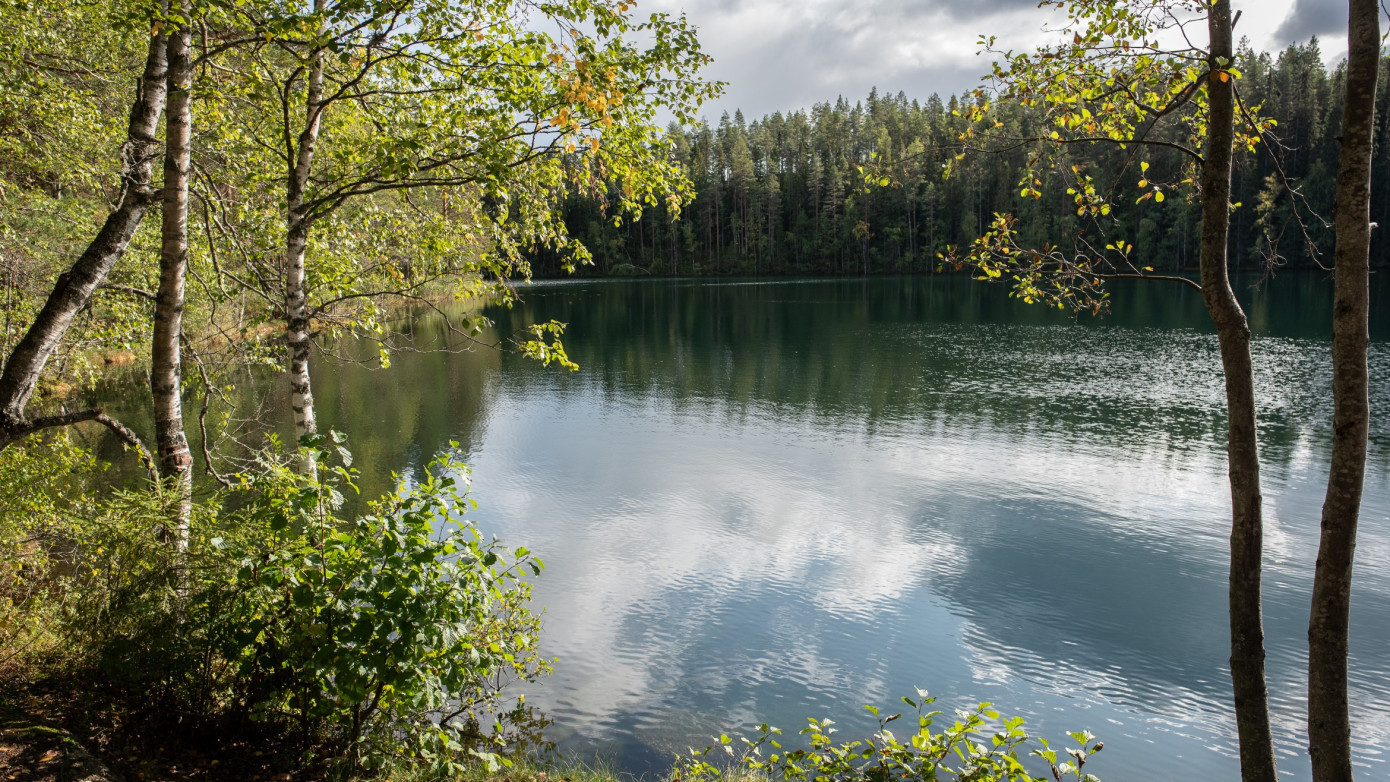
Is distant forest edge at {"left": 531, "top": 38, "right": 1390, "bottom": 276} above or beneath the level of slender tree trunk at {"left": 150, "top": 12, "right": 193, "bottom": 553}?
above

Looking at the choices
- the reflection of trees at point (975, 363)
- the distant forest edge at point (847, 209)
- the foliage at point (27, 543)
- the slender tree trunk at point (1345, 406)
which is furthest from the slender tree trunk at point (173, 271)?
the distant forest edge at point (847, 209)

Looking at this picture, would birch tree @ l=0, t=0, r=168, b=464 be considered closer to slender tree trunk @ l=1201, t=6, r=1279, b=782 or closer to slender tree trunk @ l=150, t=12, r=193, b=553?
slender tree trunk @ l=150, t=12, r=193, b=553

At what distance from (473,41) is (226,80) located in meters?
2.83

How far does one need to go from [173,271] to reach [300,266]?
125 centimetres

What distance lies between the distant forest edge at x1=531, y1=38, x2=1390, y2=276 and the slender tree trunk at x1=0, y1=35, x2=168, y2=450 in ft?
265

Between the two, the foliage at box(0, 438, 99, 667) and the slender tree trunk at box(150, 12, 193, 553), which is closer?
the foliage at box(0, 438, 99, 667)

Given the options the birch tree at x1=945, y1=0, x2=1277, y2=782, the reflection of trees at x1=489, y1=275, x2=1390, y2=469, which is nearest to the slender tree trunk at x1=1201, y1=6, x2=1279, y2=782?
the birch tree at x1=945, y1=0, x2=1277, y2=782

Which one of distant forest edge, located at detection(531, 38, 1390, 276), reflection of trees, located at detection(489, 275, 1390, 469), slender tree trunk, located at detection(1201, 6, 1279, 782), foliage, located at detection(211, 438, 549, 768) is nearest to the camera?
foliage, located at detection(211, 438, 549, 768)

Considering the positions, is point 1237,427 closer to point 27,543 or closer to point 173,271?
A: point 173,271

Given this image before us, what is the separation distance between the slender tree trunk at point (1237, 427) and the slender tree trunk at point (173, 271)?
698cm

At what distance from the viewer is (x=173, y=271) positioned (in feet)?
20.2

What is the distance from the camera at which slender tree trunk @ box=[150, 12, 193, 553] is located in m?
5.87

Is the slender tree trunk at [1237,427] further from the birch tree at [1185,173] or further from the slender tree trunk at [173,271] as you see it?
the slender tree trunk at [173,271]

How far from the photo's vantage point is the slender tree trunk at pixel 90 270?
5152 mm
